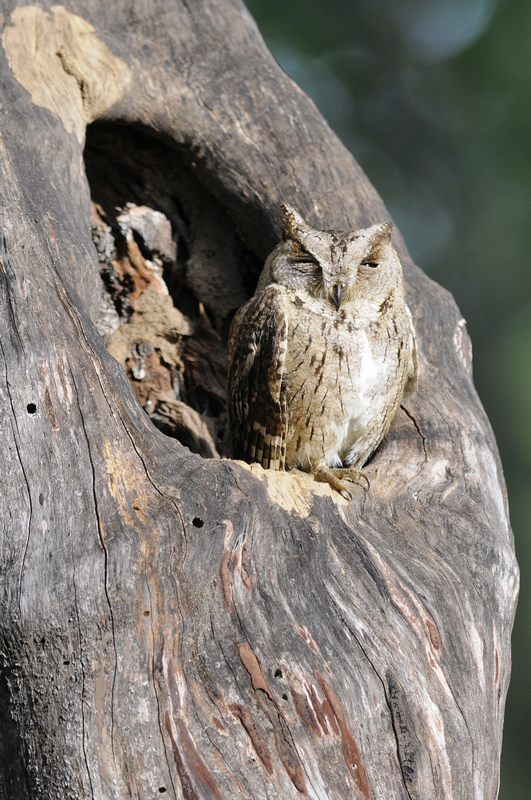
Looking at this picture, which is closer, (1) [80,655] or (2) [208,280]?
(1) [80,655]

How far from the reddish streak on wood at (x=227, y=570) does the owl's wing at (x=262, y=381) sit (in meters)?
0.96

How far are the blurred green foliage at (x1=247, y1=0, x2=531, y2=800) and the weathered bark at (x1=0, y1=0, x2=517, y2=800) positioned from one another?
6458 millimetres

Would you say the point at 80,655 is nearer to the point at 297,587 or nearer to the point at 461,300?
the point at 297,587

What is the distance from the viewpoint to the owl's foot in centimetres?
279

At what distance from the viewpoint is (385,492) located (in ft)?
9.46

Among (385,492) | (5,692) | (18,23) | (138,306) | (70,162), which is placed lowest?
(5,692)

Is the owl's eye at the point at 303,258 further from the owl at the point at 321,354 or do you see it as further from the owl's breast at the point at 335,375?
the owl's breast at the point at 335,375

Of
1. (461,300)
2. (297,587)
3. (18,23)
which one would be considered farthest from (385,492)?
(461,300)

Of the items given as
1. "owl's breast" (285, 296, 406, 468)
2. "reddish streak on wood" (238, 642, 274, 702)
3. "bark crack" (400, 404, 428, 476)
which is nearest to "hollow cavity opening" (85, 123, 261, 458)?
"owl's breast" (285, 296, 406, 468)

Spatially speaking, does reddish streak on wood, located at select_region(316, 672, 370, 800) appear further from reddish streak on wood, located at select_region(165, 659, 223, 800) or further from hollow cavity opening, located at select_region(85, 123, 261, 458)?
hollow cavity opening, located at select_region(85, 123, 261, 458)

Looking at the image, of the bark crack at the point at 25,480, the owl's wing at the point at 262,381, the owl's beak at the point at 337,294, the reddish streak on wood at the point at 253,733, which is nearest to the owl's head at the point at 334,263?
the owl's beak at the point at 337,294

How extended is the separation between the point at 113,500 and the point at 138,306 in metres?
1.59

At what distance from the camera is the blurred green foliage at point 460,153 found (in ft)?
30.0

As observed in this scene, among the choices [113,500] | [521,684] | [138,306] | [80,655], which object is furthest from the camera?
[521,684]
